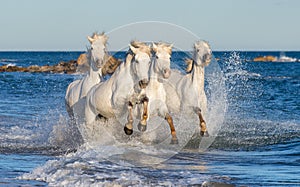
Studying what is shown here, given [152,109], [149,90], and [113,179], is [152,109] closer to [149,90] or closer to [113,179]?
[149,90]

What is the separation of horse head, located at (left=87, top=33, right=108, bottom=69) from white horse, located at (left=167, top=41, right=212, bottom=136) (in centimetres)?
125

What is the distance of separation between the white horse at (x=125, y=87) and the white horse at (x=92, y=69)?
54 cm

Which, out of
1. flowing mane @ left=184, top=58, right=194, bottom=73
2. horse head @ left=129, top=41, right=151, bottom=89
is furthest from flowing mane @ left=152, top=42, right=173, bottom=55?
flowing mane @ left=184, top=58, right=194, bottom=73

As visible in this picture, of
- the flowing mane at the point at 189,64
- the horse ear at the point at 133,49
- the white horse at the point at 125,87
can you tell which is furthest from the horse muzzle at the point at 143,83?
the flowing mane at the point at 189,64

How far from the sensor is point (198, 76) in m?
11.8

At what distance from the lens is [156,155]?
1005 cm

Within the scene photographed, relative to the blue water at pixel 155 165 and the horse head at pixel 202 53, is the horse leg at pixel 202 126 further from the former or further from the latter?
the horse head at pixel 202 53

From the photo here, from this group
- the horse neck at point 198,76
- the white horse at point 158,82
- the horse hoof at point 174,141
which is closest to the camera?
the white horse at point 158,82

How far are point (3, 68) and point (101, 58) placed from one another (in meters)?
43.3

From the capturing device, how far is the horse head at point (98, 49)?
10984 mm

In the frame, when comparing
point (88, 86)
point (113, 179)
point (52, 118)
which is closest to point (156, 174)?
point (113, 179)

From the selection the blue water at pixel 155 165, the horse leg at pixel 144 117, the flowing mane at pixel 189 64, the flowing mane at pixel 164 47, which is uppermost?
the flowing mane at pixel 164 47

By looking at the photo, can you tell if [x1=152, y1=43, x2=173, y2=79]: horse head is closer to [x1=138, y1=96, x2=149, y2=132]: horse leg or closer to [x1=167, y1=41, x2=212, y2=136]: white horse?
[x1=138, y1=96, x2=149, y2=132]: horse leg

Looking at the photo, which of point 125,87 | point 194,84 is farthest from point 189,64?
point 125,87
